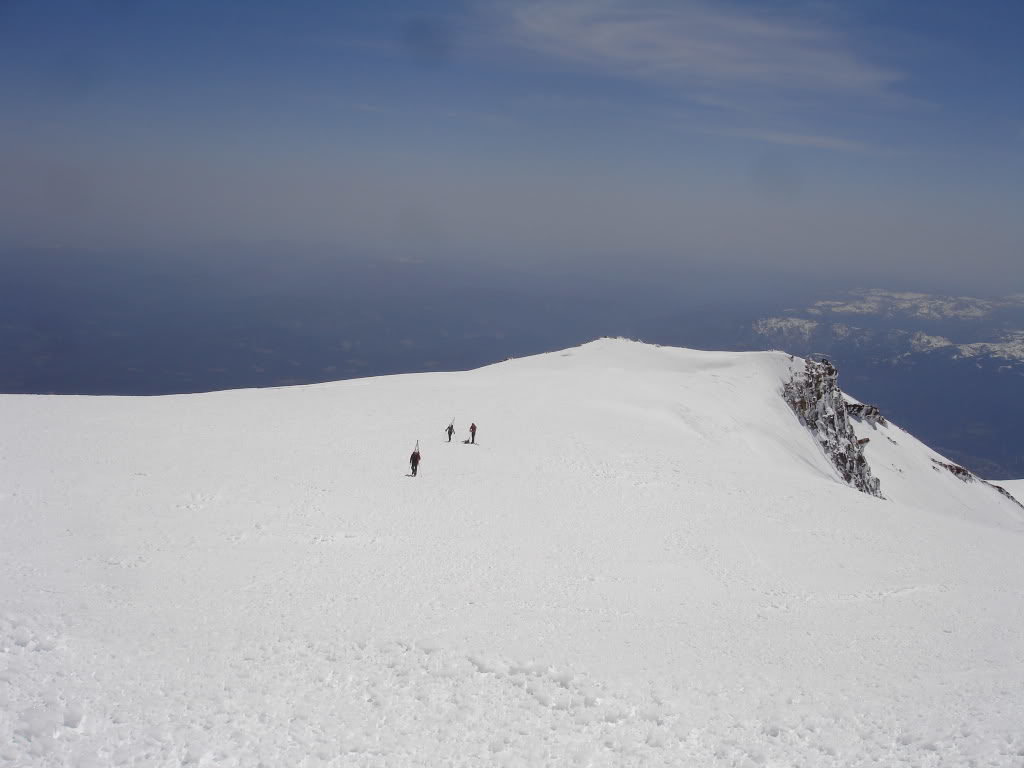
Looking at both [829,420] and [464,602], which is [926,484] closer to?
[829,420]

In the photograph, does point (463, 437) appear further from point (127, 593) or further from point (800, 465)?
point (800, 465)

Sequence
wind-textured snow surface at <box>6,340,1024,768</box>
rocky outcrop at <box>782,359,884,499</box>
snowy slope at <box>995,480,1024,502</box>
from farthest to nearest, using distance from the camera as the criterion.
Answer: snowy slope at <box>995,480,1024,502</box> < rocky outcrop at <box>782,359,884,499</box> < wind-textured snow surface at <box>6,340,1024,768</box>

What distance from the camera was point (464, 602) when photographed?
16922 millimetres

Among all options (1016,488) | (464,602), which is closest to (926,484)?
(1016,488)

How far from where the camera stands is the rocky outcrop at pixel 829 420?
6053cm

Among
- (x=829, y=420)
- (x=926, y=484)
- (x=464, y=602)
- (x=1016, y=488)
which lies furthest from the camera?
(x=1016, y=488)

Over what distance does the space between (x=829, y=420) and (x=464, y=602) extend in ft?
195

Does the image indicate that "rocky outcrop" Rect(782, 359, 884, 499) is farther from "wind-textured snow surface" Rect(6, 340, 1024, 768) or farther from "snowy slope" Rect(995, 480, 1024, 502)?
"snowy slope" Rect(995, 480, 1024, 502)

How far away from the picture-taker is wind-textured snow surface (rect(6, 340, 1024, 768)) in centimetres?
1136

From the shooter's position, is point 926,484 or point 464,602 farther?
point 926,484

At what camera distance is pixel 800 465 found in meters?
46.7

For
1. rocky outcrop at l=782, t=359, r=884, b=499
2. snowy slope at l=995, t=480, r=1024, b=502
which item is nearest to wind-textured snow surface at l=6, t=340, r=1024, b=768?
rocky outcrop at l=782, t=359, r=884, b=499

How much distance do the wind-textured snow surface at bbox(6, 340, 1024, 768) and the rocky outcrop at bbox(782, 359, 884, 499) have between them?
1079 inches

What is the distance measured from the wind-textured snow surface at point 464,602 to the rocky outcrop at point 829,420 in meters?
27.4
